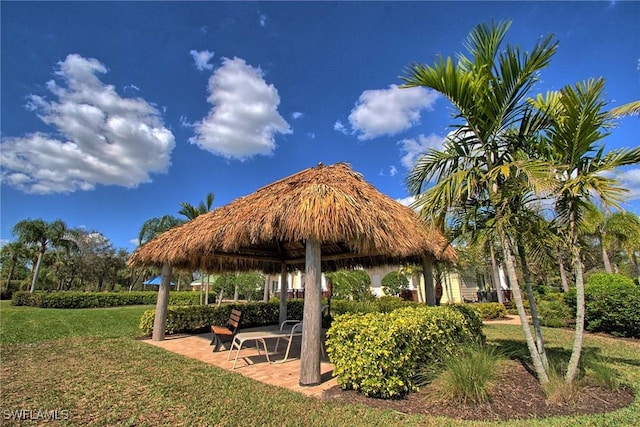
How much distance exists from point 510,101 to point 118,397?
7.50 metres

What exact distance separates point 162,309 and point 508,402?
9170mm

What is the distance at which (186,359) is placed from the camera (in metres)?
6.73

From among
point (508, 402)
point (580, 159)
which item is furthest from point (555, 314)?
point (508, 402)

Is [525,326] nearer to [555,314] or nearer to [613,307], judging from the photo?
[613,307]

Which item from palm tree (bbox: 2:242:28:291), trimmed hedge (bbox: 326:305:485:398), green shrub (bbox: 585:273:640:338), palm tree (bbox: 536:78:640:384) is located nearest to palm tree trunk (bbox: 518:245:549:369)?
palm tree (bbox: 536:78:640:384)

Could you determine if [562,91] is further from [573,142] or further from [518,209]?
[518,209]

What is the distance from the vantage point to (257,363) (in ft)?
21.3

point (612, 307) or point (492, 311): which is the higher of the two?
point (612, 307)

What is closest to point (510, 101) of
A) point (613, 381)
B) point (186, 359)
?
point (613, 381)

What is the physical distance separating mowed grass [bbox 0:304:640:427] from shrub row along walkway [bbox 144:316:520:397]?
0.33m

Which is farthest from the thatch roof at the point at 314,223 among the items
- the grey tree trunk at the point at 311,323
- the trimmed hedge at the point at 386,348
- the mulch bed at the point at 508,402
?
the mulch bed at the point at 508,402

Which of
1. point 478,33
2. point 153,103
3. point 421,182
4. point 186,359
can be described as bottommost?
point 186,359

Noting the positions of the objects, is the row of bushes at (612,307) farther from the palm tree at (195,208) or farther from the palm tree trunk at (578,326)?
the palm tree at (195,208)

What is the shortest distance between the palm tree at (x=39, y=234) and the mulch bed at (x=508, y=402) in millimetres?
32923
